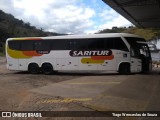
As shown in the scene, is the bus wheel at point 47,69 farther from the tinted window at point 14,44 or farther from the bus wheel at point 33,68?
the tinted window at point 14,44

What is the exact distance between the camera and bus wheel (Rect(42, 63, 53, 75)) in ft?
85.0

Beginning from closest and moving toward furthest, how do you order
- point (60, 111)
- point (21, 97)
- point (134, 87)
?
point (60, 111), point (21, 97), point (134, 87)

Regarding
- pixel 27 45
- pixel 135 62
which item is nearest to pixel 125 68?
pixel 135 62

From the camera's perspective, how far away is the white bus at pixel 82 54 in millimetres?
24438

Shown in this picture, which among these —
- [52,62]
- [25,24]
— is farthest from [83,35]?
[25,24]

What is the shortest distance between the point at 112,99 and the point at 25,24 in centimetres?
18197

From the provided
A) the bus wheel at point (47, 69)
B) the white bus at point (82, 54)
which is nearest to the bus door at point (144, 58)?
the white bus at point (82, 54)

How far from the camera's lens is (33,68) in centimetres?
2645

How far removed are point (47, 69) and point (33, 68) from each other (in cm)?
118

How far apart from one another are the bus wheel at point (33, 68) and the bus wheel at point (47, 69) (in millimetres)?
563

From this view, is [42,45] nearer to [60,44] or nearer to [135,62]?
[60,44]

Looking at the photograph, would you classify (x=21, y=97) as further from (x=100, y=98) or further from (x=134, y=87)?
(x=134, y=87)

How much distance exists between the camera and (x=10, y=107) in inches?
444

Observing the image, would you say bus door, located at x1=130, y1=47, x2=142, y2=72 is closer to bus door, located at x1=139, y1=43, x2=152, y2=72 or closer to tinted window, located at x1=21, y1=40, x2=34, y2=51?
bus door, located at x1=139, y1=43, x2=152, y2=72
